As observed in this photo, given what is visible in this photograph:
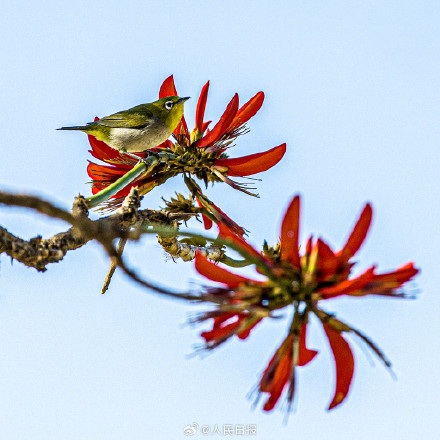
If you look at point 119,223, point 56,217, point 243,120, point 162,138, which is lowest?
point 56,217

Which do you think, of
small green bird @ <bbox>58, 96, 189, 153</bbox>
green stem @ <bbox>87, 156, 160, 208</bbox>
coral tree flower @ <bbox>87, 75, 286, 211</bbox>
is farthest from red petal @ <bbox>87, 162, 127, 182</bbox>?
small green bird @ <bbox>58, 96, 189, 153</bbox>

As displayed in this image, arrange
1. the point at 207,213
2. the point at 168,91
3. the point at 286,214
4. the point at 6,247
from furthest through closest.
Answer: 1. the point at 168,91
2. the point at 207,213
3. the point at 286,214
4. the point at 6,247

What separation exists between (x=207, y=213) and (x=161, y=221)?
444mm

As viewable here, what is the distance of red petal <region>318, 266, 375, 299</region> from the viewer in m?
1.30

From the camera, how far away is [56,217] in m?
0.98

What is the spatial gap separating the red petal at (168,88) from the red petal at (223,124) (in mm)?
496

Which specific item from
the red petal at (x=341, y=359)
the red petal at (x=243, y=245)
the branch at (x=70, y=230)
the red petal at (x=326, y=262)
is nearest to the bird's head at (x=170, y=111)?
the branch at (x=70, y=230)

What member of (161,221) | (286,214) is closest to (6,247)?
(286,214)

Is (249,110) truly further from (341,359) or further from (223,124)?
(341,359)

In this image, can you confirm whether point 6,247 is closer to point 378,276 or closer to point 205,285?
point 205,285

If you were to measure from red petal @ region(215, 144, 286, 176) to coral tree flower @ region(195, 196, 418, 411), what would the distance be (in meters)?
0.98

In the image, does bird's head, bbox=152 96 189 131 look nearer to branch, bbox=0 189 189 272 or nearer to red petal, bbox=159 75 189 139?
red petal, bbox=159 75 189 139

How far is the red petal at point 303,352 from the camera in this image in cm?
143

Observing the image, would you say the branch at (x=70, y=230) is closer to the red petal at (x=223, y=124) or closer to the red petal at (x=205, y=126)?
the red petal at (x=223, y=124)
